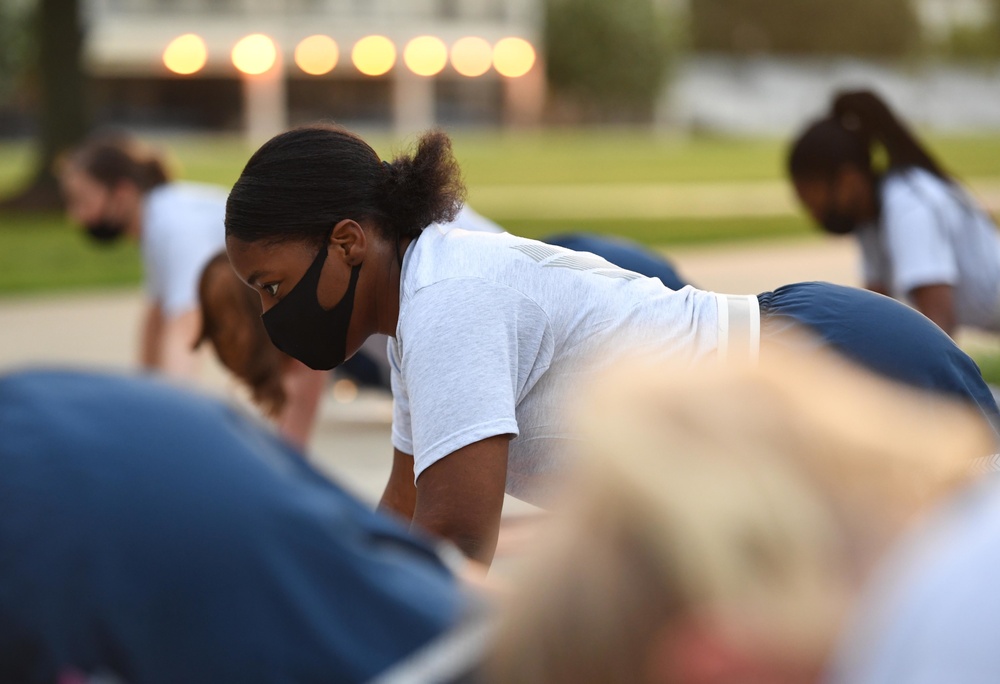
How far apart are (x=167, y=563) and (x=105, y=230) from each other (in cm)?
513

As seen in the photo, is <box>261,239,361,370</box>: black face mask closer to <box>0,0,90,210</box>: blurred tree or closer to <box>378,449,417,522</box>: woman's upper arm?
<box>378,449,417,522</box>: woman's upper arm

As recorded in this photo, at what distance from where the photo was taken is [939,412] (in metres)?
1.23

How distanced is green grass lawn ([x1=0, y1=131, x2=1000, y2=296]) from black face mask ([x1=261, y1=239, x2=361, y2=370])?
42 centimetres

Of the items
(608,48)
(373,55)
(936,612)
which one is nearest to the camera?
(936,612)

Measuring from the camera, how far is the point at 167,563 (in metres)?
1.30

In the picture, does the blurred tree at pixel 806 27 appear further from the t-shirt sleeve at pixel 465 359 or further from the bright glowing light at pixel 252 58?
the t-shirt sleeve at pixel 465 359

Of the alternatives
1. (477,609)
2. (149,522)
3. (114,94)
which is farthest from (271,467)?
(114,94)

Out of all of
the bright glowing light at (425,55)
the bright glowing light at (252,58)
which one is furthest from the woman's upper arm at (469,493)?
the bright glowing light at (425,55)

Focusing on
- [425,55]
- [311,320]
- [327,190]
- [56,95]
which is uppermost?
[327,190]

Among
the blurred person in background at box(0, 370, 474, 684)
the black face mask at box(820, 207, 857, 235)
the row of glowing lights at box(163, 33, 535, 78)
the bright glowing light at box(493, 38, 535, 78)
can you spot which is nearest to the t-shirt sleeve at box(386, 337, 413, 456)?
the blurred person in background at box(0, 370, 474, 684)

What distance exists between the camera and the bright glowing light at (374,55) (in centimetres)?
7250

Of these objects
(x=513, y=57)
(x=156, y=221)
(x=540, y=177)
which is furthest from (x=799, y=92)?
(x=156, y=221)

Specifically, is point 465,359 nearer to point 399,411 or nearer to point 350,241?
point 350,241

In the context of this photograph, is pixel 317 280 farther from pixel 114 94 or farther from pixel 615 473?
pixel 114 94
